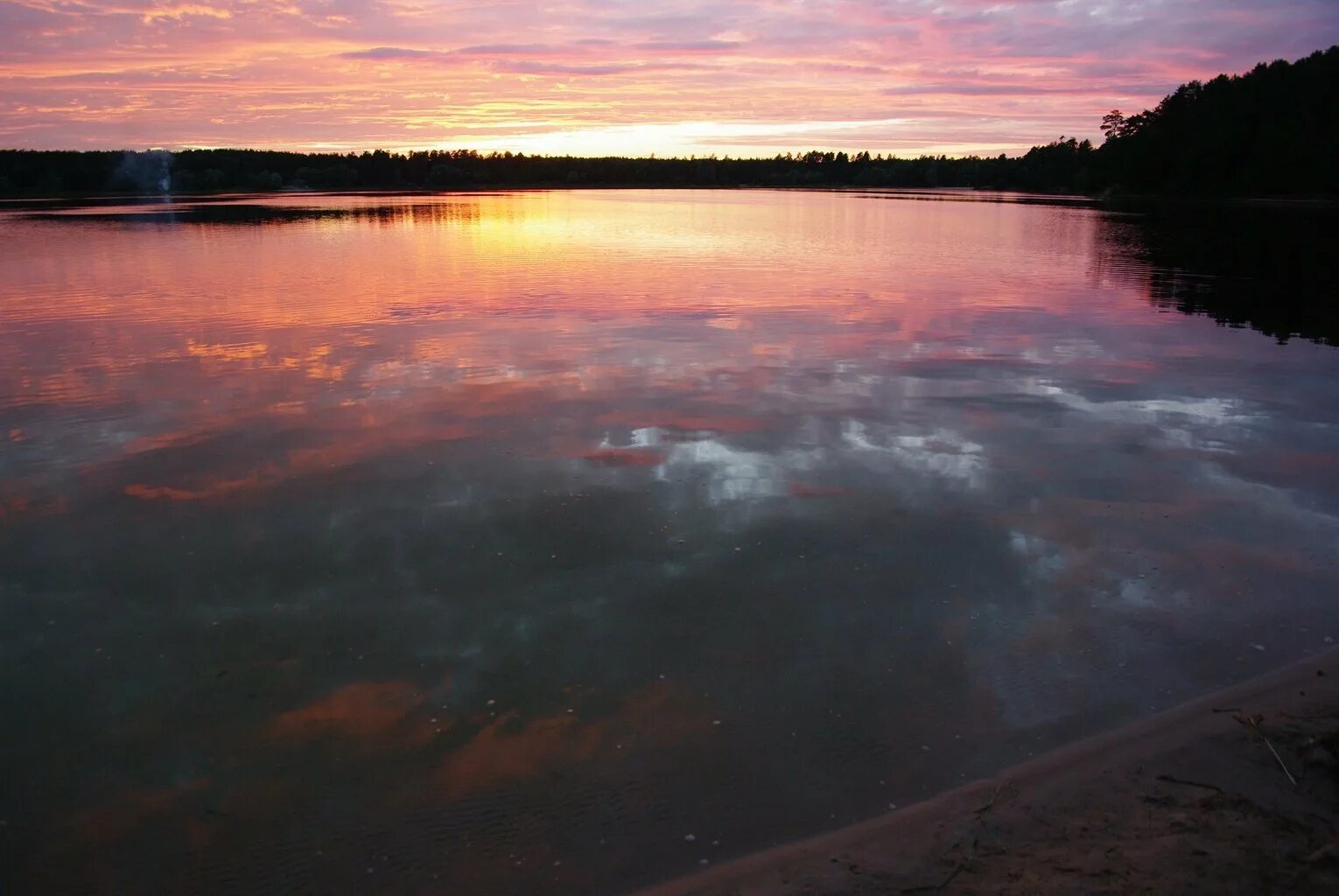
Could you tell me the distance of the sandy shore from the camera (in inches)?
158

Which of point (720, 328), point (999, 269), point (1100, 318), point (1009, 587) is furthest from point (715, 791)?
point (999, 269)

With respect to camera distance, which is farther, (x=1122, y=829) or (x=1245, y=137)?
(x=1245, y=137)

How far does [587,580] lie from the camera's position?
7148 millimetres

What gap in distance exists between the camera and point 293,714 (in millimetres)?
5531

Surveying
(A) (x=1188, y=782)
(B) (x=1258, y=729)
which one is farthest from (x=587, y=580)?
(B) (x=1258, y=729)

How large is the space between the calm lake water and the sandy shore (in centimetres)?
27

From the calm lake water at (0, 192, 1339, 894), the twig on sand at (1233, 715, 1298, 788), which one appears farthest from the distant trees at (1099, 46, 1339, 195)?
the twig on sand at (1233, 715, 1298, 788)

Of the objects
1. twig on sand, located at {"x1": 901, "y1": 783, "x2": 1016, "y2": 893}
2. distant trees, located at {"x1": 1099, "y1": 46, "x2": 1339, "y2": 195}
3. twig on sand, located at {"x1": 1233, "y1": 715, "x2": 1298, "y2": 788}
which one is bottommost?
twig on sand, located at {"x1": 901, "y1": 783, "x2": 1016, "y2": 893}

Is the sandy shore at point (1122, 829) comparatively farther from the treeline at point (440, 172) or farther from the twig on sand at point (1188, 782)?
the treeline at point (440, 172)

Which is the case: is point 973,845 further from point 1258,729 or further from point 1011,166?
point 1011,166

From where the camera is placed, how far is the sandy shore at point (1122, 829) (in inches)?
A: 158

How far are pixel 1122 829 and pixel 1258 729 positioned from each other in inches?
55.6

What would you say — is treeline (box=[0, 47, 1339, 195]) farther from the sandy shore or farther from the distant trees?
the sandy shore

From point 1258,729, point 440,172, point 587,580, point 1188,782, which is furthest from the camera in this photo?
point 440,172
